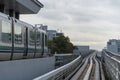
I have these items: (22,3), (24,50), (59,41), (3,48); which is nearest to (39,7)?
(22,3)

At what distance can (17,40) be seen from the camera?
24.3 metres

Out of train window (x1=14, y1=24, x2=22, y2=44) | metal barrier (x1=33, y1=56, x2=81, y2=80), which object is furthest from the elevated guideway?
train window (x1=14, y1=24, x2=22, y2=44)

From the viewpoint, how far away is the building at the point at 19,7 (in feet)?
134

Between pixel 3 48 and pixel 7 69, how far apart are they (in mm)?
3431

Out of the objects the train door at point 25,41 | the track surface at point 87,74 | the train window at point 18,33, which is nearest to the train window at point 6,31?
the train window at point 18,33

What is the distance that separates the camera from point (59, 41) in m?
148

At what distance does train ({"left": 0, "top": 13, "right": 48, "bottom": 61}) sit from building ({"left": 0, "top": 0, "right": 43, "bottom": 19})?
8.05m

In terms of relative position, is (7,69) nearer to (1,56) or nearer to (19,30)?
(1,56)

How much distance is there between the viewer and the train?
69.3 feet

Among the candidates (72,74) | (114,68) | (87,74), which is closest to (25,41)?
(114,68)

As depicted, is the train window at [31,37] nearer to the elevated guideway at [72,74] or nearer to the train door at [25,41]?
the train door at [25,41]

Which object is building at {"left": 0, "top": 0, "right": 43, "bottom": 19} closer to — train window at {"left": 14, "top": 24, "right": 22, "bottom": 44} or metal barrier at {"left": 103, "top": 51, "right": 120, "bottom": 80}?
train window at {"left": 14, "top": 24, "right": 22, "bottom": 44}

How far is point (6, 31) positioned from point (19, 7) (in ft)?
74.1

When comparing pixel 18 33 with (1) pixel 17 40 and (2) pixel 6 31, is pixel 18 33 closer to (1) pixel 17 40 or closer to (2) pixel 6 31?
(1) pixel 17 40
